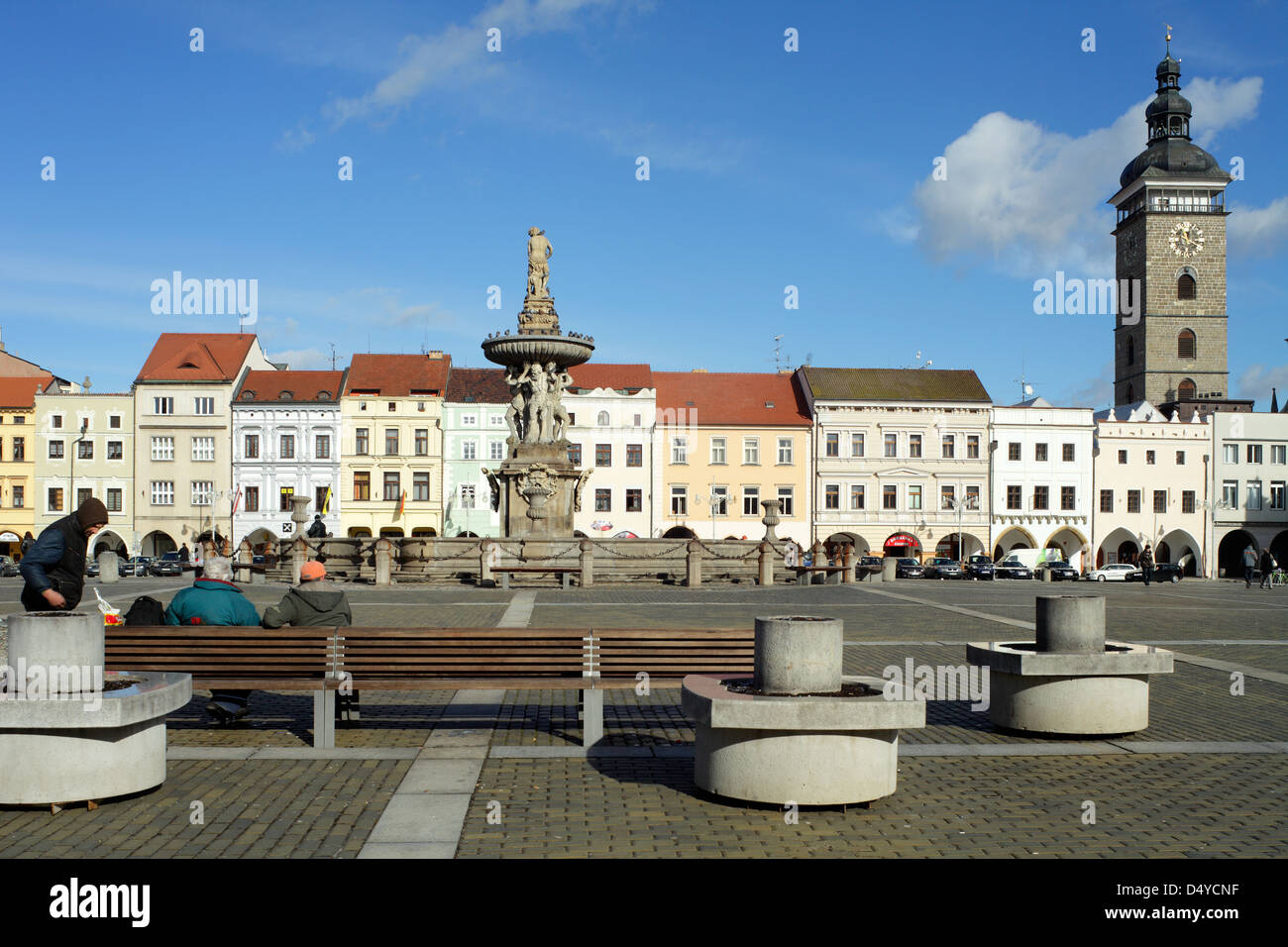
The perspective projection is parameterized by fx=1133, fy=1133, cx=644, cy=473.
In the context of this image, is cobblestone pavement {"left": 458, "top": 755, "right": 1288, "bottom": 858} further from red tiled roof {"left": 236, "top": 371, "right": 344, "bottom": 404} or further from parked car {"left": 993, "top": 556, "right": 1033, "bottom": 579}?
red tiled roof {"left": 236, "top": 371, "right": 344, "bottom": 404}

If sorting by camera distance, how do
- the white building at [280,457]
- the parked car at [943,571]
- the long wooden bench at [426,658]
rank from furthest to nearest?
1. the white building at [280,457]
2. the parked car at [943,571]
3. the long wooden bench at [426,658]

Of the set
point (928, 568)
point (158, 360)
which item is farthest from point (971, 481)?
point (158, 360)

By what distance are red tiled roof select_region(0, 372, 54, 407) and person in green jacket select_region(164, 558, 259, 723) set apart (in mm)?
63476

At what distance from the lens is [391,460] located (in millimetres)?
63344

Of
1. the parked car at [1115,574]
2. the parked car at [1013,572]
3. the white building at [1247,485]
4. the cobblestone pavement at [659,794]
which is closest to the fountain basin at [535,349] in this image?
the cobblestone pavement at [659,794]

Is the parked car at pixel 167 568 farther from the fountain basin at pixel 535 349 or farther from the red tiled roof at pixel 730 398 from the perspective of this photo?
the red tiled roof at pixel 730 398

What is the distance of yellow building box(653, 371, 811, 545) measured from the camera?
63094 millimetres

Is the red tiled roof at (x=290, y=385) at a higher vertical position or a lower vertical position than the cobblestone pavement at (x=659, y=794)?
higher

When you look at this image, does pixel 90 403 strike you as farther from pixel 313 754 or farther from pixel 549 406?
pixel 313 754

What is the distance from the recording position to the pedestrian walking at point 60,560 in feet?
26.9

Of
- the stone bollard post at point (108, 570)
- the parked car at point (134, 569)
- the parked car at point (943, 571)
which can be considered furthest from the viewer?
the parked car at point (943, 571)

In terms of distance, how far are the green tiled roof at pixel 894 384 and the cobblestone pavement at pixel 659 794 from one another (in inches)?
2062
